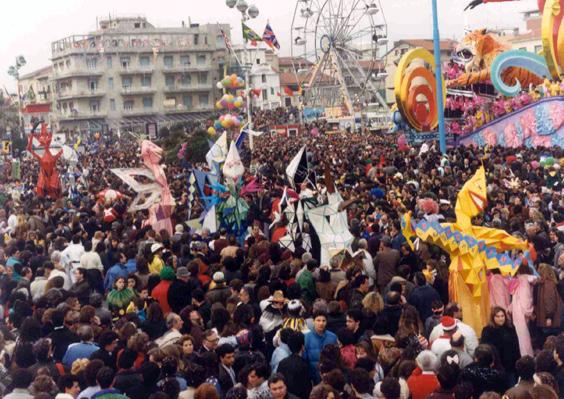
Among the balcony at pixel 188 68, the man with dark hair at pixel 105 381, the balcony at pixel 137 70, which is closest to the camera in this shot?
the man with dark hair at pixel 105 381

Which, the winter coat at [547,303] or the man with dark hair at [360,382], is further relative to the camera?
the winter coat at [547,303]

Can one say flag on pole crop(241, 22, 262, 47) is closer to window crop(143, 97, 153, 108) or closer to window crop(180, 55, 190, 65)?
window crop(143, 97, 153, 108)

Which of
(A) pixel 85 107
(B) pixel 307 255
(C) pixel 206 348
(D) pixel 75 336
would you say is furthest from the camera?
(A) pixel 85 107

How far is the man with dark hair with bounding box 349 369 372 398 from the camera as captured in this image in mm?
4949

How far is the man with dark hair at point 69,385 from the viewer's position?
17.9ft

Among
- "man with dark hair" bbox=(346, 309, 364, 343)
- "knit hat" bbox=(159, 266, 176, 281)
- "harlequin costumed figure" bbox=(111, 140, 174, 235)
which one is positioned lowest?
"man with dark hair" bbox=(346, 309, 364, 343)

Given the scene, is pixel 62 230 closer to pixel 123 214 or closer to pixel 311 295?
pixel 123 214

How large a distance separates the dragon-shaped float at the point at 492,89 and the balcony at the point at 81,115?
118ft

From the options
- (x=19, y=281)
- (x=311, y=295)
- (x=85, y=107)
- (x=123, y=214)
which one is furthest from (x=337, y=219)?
(x=85, y=107)

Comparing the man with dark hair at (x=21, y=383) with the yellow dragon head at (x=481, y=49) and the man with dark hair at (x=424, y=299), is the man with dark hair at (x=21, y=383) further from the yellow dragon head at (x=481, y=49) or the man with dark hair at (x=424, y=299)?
the yellow dragon head at (x=481, y=49)

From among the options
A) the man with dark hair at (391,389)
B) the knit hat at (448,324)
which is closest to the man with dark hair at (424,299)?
the knit hat at (448,324)

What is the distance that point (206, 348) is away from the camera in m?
6.07

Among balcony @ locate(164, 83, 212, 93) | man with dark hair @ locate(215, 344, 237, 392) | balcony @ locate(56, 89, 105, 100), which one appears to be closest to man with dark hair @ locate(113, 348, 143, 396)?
man with dark hair @ locate(215, 344, 237, 392)

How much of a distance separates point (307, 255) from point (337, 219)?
1.73 m
